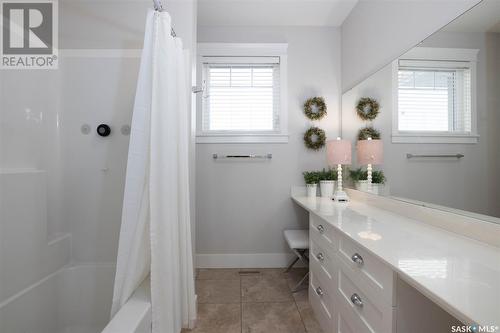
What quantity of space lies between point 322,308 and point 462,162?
118cm

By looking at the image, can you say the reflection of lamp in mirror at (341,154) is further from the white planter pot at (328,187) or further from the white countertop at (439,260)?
the white countertop at (439,260)

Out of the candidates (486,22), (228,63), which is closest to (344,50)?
(228,63)

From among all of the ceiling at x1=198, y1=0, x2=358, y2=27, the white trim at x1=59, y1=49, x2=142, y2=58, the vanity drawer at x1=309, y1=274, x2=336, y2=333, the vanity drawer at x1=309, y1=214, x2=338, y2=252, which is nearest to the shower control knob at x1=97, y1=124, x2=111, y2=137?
the white trim at x1=59, y1=49, x2=142, y2=58

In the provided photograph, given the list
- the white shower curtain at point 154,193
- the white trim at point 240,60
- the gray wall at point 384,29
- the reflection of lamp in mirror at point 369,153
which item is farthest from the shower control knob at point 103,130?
the gray wall at point 384,29

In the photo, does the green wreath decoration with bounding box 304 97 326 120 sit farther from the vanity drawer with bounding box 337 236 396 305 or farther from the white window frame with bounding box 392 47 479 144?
the vanity drawer with bounding box 337 236 396 305

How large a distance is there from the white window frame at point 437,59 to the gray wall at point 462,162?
0.02 m

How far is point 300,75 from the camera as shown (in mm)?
2496

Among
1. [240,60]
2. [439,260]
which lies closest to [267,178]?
[240,60]

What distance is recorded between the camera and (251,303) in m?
1.84

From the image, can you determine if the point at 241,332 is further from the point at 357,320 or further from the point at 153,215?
the point at 153,215

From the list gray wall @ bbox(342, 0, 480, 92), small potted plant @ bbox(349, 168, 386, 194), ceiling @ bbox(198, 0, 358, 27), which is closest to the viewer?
gray wall @ bbox(342, 0, 480, 92)

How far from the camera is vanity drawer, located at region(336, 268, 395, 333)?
34.2 inches

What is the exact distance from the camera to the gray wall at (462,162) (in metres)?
1.00

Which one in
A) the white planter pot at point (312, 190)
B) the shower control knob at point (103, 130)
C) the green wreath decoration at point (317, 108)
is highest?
the green wreath decoration at point (317, 108)
